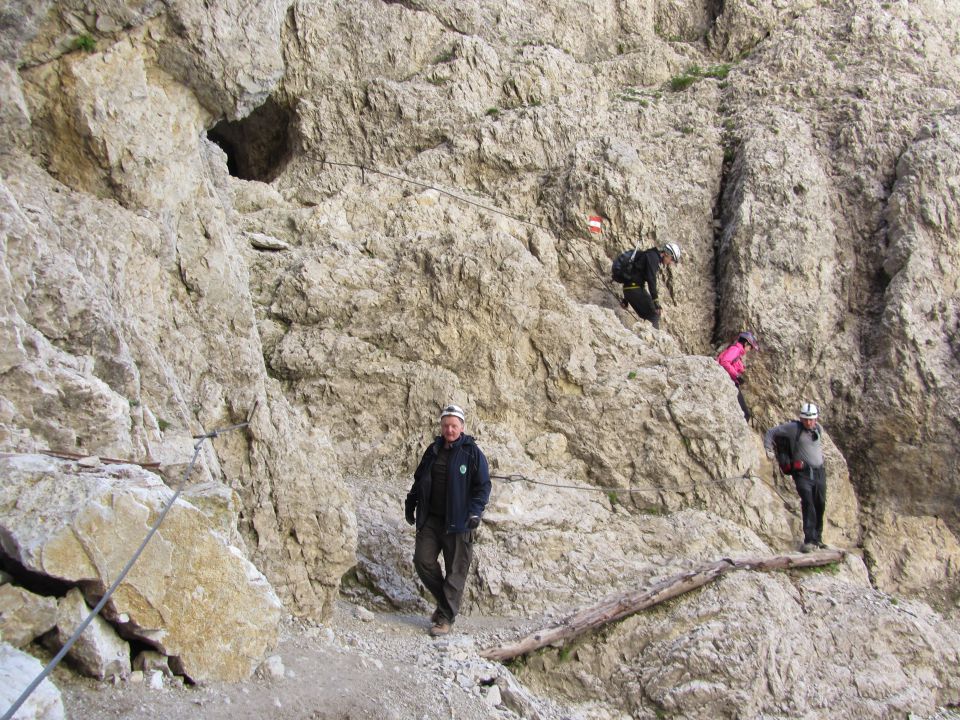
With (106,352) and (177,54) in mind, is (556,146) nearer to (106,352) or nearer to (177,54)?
(177,54)

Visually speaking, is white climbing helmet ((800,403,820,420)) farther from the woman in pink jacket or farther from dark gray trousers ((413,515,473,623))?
dark gray trousers ((413,515,473,623))

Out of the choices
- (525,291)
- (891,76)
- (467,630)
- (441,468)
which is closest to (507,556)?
(467,630)

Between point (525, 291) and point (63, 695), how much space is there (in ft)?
25.8

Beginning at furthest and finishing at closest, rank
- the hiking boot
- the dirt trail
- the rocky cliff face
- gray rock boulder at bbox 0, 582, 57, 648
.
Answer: the hiking boot
the rocky cliff face
the dirt trail
gray rock boulder at bbox 0, 582, 57, 648

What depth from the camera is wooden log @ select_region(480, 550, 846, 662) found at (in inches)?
308

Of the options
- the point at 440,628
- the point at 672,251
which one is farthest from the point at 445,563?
the point at 672,251

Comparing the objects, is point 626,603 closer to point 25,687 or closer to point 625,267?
point 625,267

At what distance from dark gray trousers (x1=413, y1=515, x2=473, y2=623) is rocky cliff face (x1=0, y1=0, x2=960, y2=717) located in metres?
0.71

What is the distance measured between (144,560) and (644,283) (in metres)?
9.06

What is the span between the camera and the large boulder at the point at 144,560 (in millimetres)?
4418

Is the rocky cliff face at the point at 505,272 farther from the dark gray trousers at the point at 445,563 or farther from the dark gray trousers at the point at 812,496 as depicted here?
the dark gray trousers at the point at 445,563

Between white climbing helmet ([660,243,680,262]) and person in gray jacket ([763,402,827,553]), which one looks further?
white climbing helmet ([660,243,680,262])

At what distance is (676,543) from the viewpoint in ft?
32.4

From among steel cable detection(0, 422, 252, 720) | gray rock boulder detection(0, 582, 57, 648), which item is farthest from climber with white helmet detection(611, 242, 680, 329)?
gray rock boulder detection(0, 582, 57, 648)
